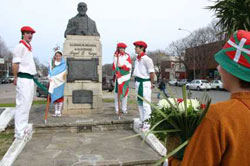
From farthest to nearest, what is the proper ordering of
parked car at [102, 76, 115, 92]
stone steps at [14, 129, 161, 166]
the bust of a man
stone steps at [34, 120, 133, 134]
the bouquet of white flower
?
parked car at [102, 76, 115, 92], the bust of a man, stone steps at [34, 120, 133, 134], stone steps at [14, 129, 161, 166], the bouquet of white flower

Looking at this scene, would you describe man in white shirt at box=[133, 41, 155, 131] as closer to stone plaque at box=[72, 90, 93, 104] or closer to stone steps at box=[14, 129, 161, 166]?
stone steps at box=[14, 129, 161, 166]

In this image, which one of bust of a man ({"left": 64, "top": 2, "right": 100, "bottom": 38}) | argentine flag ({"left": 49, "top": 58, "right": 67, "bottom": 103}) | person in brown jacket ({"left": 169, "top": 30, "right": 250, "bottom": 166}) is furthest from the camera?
bust of a man ({"left": 64, "top": 2, "right": 100, "bottom": 38})

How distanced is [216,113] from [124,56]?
22.2ft

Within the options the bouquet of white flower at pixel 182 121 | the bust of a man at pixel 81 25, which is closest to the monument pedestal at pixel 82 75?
the bust of a man at pixel 81 25

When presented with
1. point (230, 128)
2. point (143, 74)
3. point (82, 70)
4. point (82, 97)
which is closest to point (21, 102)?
point (143, 74)

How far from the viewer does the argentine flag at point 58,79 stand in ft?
23.2

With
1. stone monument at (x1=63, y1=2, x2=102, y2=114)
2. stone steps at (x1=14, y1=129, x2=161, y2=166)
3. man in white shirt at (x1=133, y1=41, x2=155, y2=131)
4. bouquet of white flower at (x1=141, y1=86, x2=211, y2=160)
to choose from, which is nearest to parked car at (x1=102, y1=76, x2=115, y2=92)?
stone monument at (x1=63, y1=2, x2=102, y2=114)

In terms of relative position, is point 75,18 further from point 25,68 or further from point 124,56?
point 25,68

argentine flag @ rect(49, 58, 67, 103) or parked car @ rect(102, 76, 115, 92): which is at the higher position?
argentine flag @ rect(49, 58, 67, 103)

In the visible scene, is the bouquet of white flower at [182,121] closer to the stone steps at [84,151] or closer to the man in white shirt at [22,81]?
the stone steps at [84,151]

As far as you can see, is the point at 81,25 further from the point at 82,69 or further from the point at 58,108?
the point at 58,108

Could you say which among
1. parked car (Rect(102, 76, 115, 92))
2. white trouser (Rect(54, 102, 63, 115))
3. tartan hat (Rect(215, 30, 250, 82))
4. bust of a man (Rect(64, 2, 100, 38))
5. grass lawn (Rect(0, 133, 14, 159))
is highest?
bust of a man (Rect(64, 2, 100, 38))

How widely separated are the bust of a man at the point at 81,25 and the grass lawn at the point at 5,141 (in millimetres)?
3820

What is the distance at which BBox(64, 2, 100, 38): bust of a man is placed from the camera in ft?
26.3
